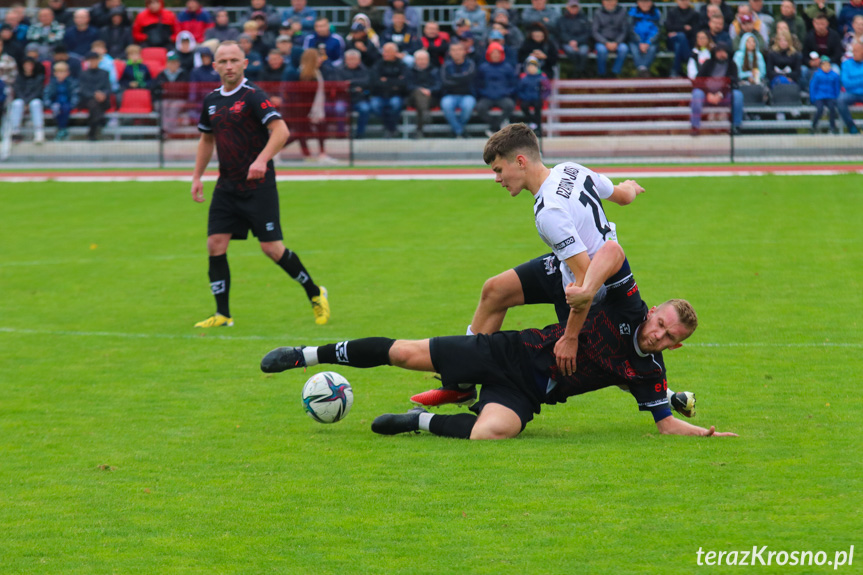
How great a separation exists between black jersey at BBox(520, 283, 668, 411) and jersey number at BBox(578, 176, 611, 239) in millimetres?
397

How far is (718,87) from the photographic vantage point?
22219 mm

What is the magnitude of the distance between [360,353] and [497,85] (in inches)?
662

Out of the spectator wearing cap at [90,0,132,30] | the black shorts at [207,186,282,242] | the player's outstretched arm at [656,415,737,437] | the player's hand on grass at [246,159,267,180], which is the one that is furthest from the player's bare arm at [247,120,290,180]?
the spectator wearing cap at [90,0,132,30]

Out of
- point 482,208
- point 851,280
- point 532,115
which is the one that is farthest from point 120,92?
point 851,280

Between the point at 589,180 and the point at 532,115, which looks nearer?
the point at 589,180

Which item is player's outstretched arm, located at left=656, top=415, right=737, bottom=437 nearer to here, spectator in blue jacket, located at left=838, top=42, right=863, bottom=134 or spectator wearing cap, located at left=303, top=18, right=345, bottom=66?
spectator in blue jacket, located at left=838, top=42, right=863, bottom=134

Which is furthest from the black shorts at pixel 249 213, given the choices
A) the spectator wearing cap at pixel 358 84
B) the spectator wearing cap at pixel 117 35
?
the spectator wearing cap at pixel 117 35

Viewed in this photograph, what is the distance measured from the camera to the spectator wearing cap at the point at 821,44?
22.5 meters

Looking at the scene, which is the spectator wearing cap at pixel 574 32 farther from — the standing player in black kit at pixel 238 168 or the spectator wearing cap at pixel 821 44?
the standing player in black kit at pixel 238 168

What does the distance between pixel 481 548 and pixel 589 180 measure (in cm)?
249

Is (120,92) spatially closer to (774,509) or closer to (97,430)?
(97,430)

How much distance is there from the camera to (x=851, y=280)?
433 inches

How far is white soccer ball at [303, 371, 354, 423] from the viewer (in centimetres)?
660

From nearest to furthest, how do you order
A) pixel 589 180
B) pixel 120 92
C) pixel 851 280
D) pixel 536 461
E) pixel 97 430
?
pixel 536 461
pixel 589 180
pixel 97 430
pixel 851 280
pixel 120 92
